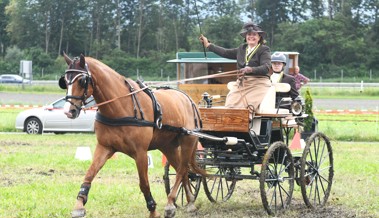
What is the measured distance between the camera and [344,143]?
20.5 metres

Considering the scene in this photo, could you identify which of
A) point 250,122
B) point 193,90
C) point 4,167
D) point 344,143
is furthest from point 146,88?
point 344,143

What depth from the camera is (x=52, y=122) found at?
894 inches

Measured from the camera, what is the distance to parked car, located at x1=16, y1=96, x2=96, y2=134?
74.5 ft

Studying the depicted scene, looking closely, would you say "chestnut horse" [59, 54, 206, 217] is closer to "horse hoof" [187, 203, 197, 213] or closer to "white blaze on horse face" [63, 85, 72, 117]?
"white blaze on horse face" [63, 85, 72, 117]

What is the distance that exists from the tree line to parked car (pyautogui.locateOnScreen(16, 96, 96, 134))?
122ft

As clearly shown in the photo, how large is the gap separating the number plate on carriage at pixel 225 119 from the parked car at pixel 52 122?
43.3 feet

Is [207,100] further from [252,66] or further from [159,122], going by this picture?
[159,122]

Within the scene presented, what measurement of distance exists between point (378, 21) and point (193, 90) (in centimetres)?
4995

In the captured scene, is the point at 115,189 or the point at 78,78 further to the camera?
the point at 115,189

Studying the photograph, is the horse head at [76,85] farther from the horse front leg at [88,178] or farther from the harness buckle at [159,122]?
the harness buckle at [159,122]

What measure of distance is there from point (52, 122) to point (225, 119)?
13.8 m

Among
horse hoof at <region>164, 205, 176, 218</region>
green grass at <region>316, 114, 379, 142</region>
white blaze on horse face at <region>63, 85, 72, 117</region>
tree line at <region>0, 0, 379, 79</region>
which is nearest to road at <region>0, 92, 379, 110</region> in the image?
green grass at <region>316, 114, 379, 142</region>

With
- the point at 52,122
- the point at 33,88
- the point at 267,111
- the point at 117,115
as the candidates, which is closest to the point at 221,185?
the point at 267,111

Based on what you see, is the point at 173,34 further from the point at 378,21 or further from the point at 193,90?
the point at 193,90
